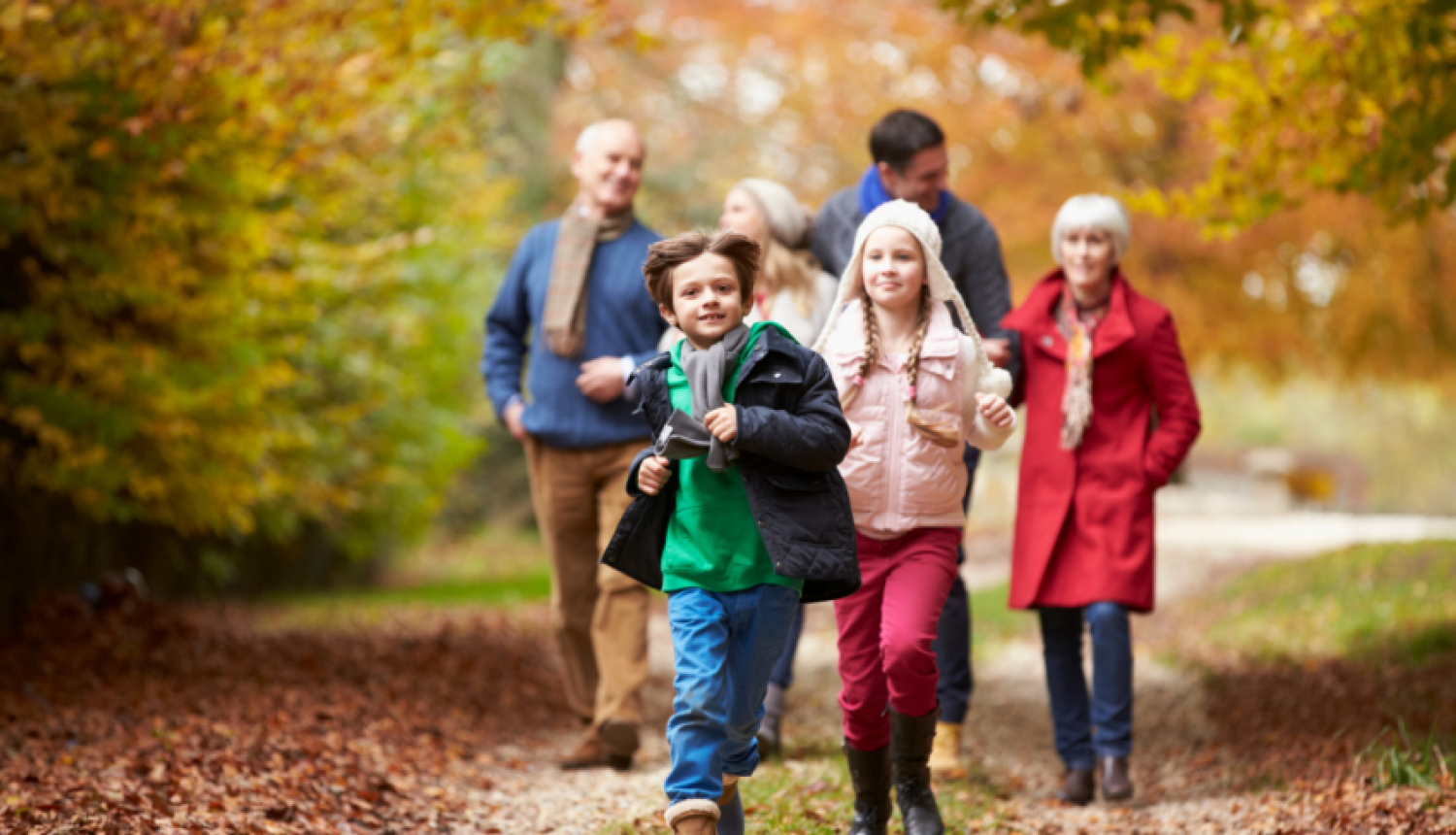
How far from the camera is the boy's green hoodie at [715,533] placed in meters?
3.25

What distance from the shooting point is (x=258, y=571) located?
44.8ft

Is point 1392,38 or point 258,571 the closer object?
point 1392,38

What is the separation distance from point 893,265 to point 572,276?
70.4 inches

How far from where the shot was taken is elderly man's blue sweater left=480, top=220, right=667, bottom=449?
5180mm

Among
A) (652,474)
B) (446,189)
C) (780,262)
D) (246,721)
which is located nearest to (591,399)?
(780,262)

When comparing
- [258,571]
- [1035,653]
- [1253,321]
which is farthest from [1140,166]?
[258,571]

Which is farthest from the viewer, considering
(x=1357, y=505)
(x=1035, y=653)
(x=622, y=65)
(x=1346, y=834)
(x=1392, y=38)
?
(x=1357, y=505)

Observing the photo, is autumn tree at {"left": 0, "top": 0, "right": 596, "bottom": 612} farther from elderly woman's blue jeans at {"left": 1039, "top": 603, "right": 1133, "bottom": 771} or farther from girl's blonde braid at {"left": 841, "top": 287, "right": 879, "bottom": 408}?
elderly woman's blue jeans at {"left": 1039, "top": 603, "right": 1133, "bottom": 771}

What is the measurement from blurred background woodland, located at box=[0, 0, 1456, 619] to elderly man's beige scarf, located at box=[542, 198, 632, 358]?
4.14ft

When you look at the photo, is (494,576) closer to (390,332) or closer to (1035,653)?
(390,332)

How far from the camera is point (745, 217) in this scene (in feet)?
16.4

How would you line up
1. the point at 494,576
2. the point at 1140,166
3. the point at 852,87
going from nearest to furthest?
the point at 1140,166 < the point at 852,87 < the point at 494,576

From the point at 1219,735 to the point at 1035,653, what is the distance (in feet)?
11.7

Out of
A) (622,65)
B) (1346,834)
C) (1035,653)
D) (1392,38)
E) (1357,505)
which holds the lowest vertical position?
(1357,505)
